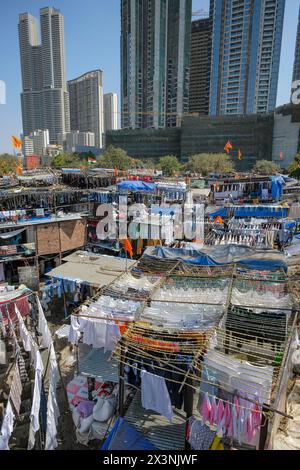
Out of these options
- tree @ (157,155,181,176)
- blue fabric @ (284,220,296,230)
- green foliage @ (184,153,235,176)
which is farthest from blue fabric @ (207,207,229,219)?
tree @ (157,155,181,176)

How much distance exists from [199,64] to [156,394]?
116463mm

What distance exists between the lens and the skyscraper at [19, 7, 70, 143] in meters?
143

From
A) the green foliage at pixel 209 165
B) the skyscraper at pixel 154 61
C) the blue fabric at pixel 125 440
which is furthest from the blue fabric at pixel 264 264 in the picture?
the skyscraper at pixel 154 61

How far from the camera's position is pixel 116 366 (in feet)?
27.5

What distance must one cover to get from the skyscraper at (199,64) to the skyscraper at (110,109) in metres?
50.0

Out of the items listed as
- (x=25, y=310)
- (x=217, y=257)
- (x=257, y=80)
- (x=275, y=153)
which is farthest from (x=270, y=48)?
(x=25, y=310)

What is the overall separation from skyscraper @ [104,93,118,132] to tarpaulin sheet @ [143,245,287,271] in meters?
142

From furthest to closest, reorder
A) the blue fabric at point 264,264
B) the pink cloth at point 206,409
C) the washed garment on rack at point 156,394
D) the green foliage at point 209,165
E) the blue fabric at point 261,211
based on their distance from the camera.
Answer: the green foliage at point 209,165, the blue fabric at point 261,211, the blue fabric at point 264,264, the washed garment on rack at point 156,394, the pink cloth at point 206,409

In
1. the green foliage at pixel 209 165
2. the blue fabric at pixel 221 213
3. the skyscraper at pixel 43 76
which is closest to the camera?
the blue fabric at pixel 221 213

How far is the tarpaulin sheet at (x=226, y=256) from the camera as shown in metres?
11.6

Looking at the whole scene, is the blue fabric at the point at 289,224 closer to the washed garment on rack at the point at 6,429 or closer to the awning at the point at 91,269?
the awning at the point at 91,269

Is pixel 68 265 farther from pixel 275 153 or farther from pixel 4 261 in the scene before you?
pixel 275 153

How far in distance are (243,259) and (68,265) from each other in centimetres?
763

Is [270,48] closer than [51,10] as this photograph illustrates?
Yes
